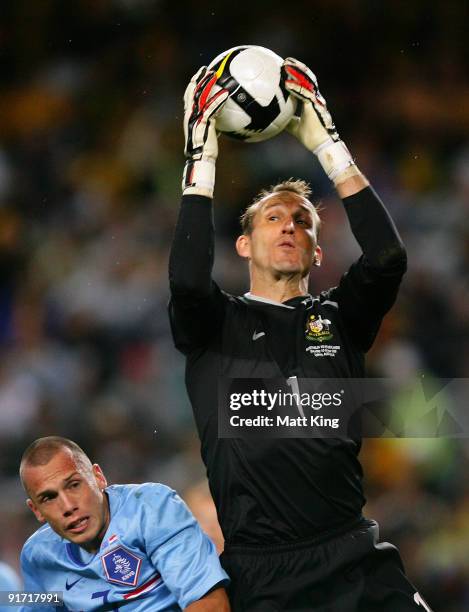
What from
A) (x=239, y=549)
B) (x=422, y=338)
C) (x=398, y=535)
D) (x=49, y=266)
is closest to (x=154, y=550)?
(x=239, y=549)

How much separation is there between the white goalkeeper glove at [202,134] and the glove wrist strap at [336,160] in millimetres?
338

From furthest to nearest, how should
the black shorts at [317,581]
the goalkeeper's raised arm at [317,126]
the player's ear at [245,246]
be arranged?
the player's ear at [245,246]
the goalkeeper's raised arm at [317,126]
the black shorts at [317,581]

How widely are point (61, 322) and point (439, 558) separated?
256 cm

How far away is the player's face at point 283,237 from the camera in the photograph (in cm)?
305

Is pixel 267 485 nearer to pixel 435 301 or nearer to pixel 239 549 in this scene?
pixel 239 549

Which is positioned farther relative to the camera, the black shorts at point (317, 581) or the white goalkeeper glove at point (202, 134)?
the white goalkeeper glove at point (202, 134)

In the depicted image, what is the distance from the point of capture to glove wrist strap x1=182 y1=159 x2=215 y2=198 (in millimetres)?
2828

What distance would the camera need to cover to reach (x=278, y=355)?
9.50ft

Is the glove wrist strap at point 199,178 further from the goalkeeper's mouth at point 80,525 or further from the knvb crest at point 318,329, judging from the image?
the goalkeeper's mouth at point 80,525

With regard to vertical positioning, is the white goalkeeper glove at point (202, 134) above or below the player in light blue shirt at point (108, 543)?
above

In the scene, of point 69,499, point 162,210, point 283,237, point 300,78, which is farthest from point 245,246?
point 162,210

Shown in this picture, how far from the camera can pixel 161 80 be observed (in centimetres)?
656

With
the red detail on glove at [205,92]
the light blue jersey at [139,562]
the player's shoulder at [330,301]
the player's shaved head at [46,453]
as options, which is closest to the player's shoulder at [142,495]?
the light blue jersey at [139,562]

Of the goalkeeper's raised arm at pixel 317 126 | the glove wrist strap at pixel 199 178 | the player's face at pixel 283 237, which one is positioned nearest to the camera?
the glove wrist strap at pixel 199 178
